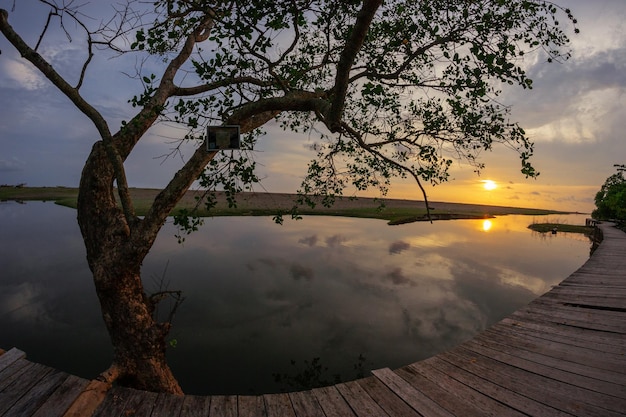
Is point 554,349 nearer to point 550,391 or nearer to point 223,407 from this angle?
point 550,391

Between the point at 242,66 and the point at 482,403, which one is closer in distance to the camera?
the point at 482,403

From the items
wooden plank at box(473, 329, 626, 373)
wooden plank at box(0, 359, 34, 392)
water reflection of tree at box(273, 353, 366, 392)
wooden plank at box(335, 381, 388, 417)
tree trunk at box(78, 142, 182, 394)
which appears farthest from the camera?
water reflection of tree at box(273, 353, 366, 392)

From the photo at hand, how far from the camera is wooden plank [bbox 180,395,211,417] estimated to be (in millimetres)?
4523

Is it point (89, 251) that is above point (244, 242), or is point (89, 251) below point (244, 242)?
above

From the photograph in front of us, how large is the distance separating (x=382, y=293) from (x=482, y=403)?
14.3 meters

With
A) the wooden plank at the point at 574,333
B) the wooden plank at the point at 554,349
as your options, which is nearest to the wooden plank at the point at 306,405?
the wooden plank at the point at 554,349

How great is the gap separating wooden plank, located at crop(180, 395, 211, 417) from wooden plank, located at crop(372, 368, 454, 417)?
2.79 meters

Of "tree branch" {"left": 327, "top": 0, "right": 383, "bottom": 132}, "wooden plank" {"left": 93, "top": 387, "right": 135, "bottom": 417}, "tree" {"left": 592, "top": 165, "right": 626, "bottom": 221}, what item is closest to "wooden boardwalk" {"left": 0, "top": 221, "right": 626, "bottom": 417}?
"wooden plank" {"left": 93, "top": 387, "right": 135, "bottom": 417}

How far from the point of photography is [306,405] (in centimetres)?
464

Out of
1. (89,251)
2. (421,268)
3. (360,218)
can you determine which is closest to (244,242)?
(421,268)

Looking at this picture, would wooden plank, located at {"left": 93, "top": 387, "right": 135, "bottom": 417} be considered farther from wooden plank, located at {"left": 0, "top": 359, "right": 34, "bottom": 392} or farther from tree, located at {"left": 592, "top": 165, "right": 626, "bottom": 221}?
tree, located at {"left": 592, "top": 165, "right": 626, "bottom": 221}

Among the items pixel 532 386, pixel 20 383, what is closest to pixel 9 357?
pixel 20 383

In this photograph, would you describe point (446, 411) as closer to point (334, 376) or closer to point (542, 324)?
point (542, 324)

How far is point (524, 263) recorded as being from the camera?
93.1ft
